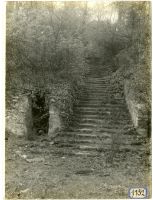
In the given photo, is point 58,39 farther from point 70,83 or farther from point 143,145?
point 143,145

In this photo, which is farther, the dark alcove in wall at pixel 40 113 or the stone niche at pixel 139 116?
the dark alcove in wall at pixel 40 113

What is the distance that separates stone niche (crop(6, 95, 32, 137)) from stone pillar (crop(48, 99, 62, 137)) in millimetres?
512

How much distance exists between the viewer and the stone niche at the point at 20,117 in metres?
8.59

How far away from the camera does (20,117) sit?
9078 mm

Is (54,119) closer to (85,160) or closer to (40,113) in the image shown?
(40,113)

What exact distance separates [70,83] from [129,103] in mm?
1621

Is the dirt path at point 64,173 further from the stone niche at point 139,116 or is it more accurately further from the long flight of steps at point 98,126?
the stone niche at point 139,116

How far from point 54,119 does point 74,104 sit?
3.05 ft

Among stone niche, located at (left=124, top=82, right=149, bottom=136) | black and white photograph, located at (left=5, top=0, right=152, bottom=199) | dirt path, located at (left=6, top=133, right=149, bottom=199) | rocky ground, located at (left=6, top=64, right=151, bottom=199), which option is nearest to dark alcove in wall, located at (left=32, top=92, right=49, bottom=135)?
black and white photograph, located at (left=5, top=0, right=152, bottom=199)

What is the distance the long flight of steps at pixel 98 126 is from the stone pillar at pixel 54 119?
24cm

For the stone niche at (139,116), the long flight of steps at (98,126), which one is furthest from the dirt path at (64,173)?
the stone niche at (139,116)

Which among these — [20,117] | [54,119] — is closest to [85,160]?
[54,119]

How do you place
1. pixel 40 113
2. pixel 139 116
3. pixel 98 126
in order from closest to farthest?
pixel 139 116 → pixel 98 126 → pixel 40 113
